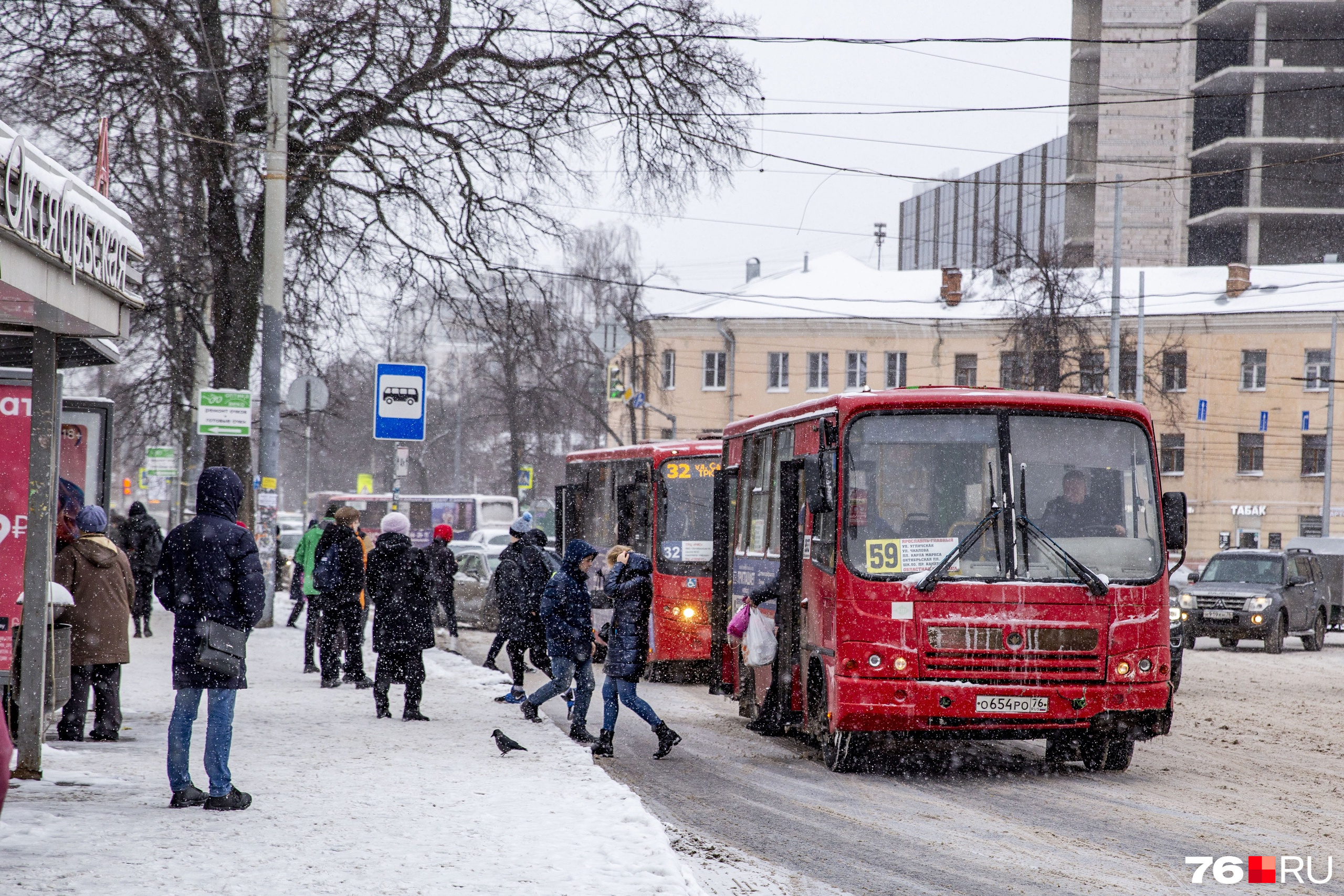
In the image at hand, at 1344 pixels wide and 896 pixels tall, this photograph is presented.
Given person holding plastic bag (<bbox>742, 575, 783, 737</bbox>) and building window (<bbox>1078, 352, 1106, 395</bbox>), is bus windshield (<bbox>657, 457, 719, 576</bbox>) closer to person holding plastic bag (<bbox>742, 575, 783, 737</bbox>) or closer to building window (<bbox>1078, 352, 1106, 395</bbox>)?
person holding plastic bag (<bbox>742, 575, 783, 737</bbox>)

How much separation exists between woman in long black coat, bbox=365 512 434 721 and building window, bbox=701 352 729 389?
175ft

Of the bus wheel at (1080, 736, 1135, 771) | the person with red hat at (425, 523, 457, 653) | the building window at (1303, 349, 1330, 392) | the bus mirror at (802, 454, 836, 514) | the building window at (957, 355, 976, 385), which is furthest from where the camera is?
the building window at (957, 355, 976, 385)

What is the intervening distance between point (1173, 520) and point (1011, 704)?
178cm

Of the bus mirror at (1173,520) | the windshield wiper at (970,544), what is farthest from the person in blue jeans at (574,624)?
the bus mirror at (1173,520)

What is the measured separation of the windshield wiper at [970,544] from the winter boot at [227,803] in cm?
474

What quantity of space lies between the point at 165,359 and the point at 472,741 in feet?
49.8

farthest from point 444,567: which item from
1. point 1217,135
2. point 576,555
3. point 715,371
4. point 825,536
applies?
point 1217,135

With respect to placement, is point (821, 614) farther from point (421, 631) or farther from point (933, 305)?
point (933, 305)

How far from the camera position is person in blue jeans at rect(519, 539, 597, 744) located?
469 inches

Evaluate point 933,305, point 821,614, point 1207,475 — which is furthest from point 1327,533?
point 821,614

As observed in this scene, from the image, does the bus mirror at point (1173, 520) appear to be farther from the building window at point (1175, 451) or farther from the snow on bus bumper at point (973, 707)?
the building window at point (1175, 451)

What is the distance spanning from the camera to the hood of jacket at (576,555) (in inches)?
464

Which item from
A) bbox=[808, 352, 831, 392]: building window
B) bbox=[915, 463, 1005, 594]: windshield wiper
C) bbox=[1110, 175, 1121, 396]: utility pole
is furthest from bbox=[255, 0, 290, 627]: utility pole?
bbox=[808, 352, 831, 392]: building window

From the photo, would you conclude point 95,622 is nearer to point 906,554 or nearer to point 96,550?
point 96,550
